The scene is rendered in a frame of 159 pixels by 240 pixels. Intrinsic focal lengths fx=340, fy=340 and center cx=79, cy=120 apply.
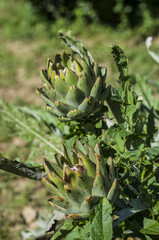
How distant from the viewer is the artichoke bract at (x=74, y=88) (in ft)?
2.23

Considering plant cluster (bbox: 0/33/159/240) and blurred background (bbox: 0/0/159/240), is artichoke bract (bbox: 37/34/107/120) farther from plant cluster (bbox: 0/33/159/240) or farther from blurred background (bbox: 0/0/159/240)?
blurred background (bbox: 0/0/159/240)

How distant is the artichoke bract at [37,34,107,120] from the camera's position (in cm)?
68

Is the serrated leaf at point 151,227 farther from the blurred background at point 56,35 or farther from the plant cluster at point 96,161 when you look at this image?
the blurred background at point 56,35

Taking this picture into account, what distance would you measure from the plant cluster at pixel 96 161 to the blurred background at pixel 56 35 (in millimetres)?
1206

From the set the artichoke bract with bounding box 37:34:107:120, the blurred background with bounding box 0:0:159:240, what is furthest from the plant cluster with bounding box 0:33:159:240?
the blurred background with bounding box 0:0:159:240

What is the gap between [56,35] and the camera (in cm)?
283

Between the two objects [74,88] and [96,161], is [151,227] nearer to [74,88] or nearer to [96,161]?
[96,161]

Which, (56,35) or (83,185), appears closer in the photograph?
(83,185)

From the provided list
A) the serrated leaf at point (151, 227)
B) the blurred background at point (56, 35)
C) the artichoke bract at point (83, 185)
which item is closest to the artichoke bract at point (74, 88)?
the artichoke bract at point (83, 185)

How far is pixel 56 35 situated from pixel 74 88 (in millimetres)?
2261

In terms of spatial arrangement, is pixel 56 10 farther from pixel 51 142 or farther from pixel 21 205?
pixel 51 142

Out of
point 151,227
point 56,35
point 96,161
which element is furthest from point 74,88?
point 56,35

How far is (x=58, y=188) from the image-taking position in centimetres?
61

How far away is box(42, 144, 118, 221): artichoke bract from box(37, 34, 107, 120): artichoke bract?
0.11 m
